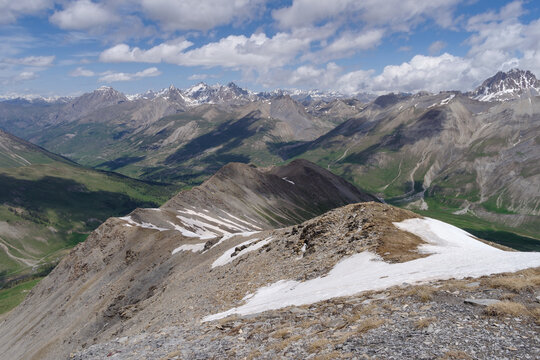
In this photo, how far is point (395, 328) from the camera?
18.6m

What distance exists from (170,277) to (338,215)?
138ft

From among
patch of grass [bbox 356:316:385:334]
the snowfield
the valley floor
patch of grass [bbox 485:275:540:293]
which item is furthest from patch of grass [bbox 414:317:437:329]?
the snowfield

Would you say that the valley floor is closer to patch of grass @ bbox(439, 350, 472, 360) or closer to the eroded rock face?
patch of grass @ bbox(439, 350, 472, 360)

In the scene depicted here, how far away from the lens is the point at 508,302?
1841 cm

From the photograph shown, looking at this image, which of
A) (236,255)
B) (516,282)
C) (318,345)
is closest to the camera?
(318,345)

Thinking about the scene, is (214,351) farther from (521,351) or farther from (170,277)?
(170,277)

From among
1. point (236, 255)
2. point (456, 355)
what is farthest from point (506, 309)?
point (236, 255)

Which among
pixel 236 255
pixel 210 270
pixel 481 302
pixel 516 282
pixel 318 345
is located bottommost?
pixel 210 270

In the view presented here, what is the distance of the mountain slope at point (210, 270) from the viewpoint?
3200cm

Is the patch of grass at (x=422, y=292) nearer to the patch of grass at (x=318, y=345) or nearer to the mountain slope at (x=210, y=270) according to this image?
the mountain slope at (x=210, y=270)

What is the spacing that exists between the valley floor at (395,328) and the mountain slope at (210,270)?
295 centimetres

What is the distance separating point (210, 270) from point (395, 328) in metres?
46.2

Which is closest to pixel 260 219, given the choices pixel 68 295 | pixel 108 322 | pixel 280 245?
pixel 68 295

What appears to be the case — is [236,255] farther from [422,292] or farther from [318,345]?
[318,345]
